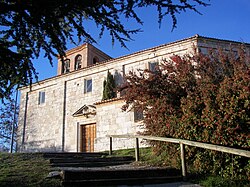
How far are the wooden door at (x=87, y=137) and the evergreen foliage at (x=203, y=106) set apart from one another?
1123cm

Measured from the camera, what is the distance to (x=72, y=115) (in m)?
21.5

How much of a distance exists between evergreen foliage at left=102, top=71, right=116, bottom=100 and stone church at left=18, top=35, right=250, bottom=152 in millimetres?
447

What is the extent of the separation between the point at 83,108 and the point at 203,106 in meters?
14.5

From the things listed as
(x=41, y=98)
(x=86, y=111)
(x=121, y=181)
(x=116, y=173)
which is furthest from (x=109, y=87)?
(x=121, y=181)

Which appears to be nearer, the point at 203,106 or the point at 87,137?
the point at 203,106

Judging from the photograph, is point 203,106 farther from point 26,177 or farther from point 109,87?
point 109,87

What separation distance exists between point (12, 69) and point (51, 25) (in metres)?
0.98

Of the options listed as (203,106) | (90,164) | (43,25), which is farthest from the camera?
(90,164)

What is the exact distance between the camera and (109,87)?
66.9ft

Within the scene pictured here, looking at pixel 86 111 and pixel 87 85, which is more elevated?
pixel 87 85

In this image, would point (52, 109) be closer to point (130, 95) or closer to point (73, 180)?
point (130, 95)

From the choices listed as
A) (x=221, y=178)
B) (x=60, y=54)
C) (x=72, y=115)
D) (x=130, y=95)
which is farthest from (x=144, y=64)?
(x=60, y=54)

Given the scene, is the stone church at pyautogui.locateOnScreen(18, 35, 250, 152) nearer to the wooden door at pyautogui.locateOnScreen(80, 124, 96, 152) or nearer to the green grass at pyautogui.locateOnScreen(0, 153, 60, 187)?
the wooden door at pyautogui.locateOnScreen(80, 124, 96, 152)

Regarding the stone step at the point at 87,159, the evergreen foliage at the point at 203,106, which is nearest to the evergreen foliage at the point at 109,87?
the stone step at the point at 87,159
